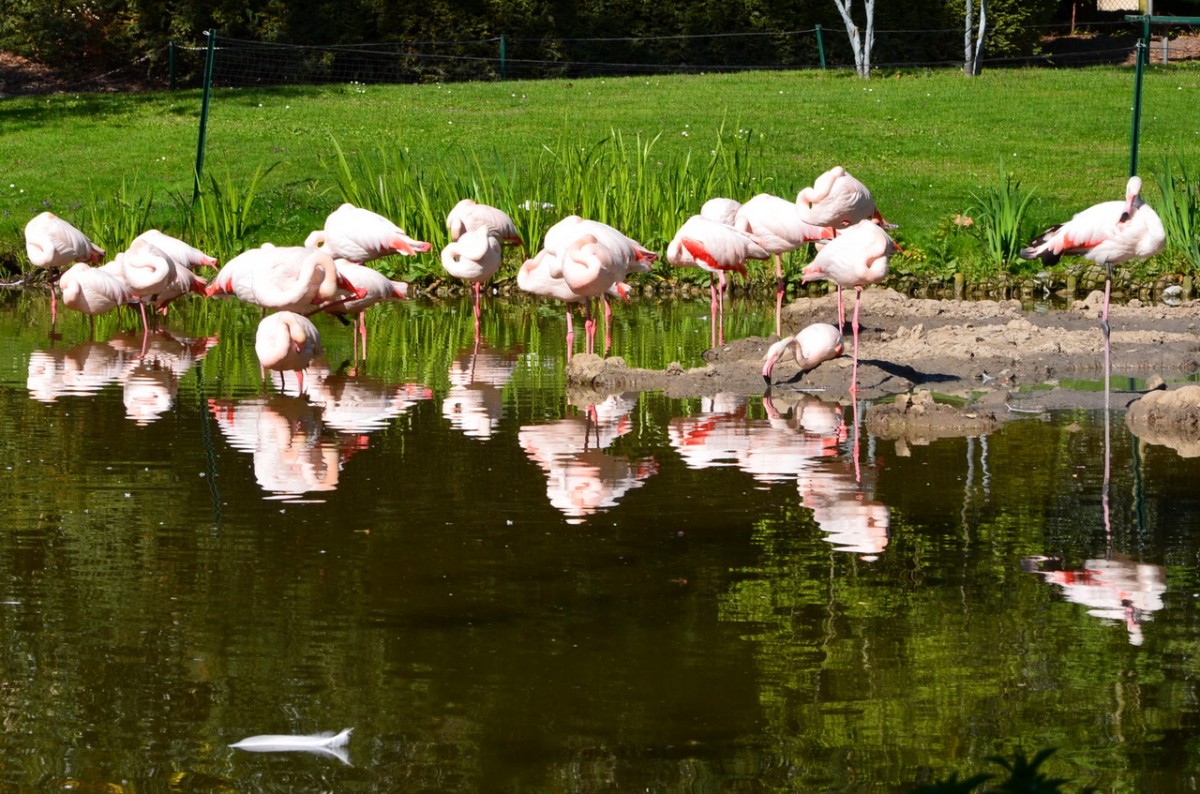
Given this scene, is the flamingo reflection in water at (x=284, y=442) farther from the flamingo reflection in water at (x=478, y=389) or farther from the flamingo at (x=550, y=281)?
the flamingo at (x=550, y=281)

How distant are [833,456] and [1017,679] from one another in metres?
3.30

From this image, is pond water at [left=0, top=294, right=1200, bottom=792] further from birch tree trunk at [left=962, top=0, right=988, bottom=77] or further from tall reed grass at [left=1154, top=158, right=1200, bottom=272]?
birch tree trunk at [left=962, top=0, right=988, bottom=77]

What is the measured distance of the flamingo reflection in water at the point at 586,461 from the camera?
279 inches

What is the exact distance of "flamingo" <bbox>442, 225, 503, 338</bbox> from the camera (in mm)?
13109

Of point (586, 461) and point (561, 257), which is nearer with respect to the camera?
point (586, 461)

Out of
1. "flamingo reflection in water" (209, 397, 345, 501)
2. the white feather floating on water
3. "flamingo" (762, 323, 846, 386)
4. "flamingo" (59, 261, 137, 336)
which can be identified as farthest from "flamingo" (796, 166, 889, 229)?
the white feather floating on water

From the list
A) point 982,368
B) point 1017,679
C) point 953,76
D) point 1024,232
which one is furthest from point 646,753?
point 953,76

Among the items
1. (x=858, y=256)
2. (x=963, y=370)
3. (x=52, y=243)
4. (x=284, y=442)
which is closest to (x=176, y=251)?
(x=52, y=243)

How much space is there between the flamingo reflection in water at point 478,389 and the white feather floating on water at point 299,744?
429cm

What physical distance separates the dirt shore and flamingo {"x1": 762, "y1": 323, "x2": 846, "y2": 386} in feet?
0.45

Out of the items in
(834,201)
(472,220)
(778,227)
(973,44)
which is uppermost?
(973,44)

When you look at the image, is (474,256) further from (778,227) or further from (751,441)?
(751,441)

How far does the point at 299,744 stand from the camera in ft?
13.9

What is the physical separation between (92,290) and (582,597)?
8.21 meters
